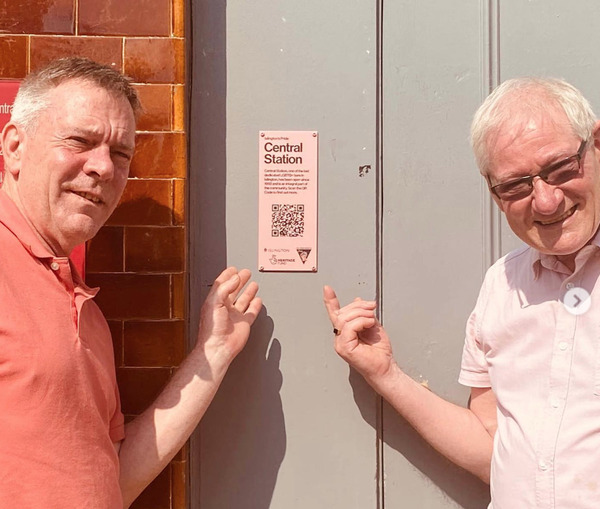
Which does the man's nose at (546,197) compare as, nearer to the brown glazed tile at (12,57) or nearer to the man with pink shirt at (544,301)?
the man with pink shirt at (544,301)

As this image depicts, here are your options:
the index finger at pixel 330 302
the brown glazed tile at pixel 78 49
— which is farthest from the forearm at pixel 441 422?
the brown glazed tile at pixel 78 49

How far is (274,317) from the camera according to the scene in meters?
2.23

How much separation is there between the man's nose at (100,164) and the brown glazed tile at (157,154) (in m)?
0.31

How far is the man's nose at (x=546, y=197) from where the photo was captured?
1.64 metres

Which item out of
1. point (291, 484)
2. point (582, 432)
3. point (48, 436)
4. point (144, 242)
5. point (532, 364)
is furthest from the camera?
point (291, 484)

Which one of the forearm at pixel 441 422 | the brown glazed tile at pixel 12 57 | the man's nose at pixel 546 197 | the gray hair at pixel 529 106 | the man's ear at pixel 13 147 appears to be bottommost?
the forearm at pixel 441 422

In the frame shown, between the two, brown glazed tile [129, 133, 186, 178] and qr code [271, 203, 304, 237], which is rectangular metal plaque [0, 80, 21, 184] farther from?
qr code [271, 203, 304, 237]

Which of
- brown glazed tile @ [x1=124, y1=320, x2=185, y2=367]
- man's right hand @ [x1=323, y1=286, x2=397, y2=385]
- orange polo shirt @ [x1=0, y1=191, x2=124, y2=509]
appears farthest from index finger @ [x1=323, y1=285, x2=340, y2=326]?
orange polo shirt @ [x1=0, y1=191, x2=124, y2=509]

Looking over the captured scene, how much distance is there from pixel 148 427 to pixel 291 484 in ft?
1.74

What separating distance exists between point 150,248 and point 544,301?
1.02 metres

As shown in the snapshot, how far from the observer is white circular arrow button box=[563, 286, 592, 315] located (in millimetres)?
1726

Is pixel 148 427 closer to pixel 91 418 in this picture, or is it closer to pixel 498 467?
pixel 91 418

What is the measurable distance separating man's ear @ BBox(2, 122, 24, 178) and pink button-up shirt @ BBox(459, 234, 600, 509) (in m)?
1.17

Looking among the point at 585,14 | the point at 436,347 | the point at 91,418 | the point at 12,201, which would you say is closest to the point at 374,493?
the point at 436,347
